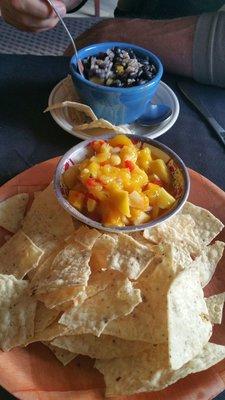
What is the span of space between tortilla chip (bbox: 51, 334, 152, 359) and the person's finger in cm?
102

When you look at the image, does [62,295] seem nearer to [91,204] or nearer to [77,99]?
[91,204]

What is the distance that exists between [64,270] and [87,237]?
94 mm

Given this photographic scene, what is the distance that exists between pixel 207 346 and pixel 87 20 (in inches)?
111

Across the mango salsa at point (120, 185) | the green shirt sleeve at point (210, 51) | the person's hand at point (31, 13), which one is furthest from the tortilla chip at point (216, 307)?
the person's hand at point (31, 13)

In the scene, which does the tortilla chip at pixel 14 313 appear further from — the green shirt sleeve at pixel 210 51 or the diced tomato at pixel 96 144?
the green shirt sleeve at pixel 210 51

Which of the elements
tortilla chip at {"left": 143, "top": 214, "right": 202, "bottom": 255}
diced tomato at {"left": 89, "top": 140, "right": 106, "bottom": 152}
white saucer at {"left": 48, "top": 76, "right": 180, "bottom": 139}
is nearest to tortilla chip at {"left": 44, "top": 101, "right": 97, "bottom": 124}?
white saucer at {"left": 48, "top": 76, "right": 180, "bottom": 139}

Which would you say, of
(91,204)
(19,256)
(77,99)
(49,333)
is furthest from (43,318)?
(77,99)

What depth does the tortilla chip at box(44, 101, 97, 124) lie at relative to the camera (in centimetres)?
128

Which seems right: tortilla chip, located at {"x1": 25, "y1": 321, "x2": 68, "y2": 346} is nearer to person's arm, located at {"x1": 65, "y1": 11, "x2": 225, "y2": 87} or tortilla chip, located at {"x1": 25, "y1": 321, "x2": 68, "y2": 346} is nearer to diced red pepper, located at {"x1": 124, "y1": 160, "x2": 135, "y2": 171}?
diced red pepper, located at {"x1": 124, "y1": 160, "x2": 135, "y2": 171}

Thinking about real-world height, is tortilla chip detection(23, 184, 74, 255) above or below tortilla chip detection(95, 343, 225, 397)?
above

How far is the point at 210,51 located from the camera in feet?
5.08

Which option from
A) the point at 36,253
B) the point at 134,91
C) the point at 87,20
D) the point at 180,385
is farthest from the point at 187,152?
the point at 87,20

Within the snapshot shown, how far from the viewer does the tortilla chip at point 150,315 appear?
879 mm

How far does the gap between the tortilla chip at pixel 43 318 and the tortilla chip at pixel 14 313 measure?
0.01m
